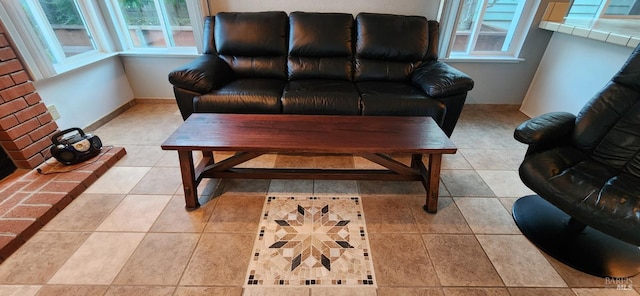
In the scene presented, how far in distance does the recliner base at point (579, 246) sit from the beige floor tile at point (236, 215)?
1.55 metres

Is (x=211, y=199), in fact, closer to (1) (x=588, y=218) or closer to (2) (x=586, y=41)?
(1) (x=588, y=218)

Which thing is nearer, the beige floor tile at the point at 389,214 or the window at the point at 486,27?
the beige floor tile at the point at 389,214

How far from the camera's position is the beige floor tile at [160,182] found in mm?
1839

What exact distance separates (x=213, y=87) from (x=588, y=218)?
2330 millimetres

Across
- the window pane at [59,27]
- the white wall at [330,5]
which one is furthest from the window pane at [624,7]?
the window pane at [59,27]

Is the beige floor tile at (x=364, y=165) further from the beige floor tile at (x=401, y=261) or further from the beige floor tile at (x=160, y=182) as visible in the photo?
the beige floor tile at (x=160, y=182)

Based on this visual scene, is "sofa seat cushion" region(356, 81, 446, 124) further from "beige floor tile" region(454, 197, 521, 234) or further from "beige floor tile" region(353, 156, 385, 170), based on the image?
"beige floor tile" region(454, 197, 521, 234)

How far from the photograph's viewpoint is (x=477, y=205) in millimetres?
1756

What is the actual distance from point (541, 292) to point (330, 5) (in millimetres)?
2679

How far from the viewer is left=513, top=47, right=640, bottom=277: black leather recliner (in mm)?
1210

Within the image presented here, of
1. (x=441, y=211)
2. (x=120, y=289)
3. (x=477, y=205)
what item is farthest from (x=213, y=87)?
(x=477, y=205)

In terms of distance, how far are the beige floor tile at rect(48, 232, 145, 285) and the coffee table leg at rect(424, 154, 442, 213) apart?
5.42ft

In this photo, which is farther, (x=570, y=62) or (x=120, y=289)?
(x=570, y=62)

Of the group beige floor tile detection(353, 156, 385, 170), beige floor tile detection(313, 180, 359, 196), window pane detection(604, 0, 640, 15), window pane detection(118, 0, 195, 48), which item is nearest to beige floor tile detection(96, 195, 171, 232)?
beige floor tile detection(313, 180, 359, 196)
